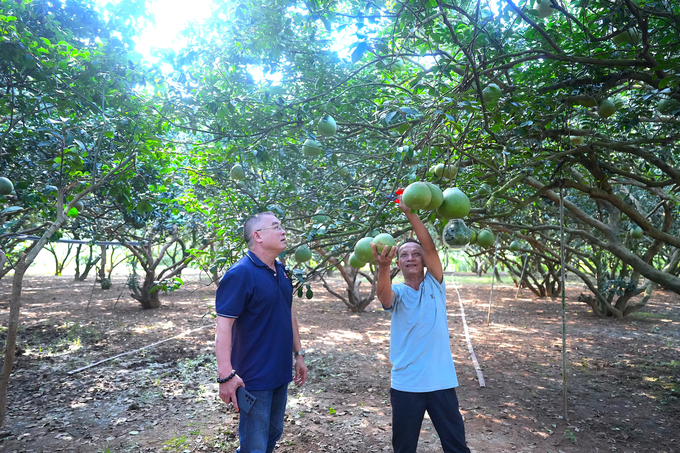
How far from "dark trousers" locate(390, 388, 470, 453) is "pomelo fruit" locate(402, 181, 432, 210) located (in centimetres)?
102

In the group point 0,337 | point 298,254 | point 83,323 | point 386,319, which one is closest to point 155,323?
point 83,323

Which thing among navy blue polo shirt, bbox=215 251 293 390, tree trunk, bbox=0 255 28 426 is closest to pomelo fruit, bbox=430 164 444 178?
navy blue polo shirt, bbox=215 251 293 390

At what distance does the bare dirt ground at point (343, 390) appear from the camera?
341 centimetres

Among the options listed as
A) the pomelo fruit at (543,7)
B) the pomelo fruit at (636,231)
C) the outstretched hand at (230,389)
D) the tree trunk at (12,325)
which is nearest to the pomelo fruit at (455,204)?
the outstretched hand at (230,389)

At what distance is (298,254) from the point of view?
317cm

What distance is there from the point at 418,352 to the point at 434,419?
351 mm

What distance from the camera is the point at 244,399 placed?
1963 millimetres

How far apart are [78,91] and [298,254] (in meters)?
2.16

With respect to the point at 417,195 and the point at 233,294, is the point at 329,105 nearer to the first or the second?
the point at 417,195

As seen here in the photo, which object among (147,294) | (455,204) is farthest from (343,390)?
(147,294)

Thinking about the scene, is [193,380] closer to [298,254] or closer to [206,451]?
[206,451]

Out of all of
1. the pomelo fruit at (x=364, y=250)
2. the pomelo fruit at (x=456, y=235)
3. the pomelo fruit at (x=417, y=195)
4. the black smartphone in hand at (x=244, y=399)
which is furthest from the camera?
the pomelo fruit at (x=456, y=235)

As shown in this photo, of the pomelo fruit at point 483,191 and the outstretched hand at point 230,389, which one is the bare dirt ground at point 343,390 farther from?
the pomelo fruit at point 483,191

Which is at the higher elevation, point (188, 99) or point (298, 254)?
point (188, 99)
